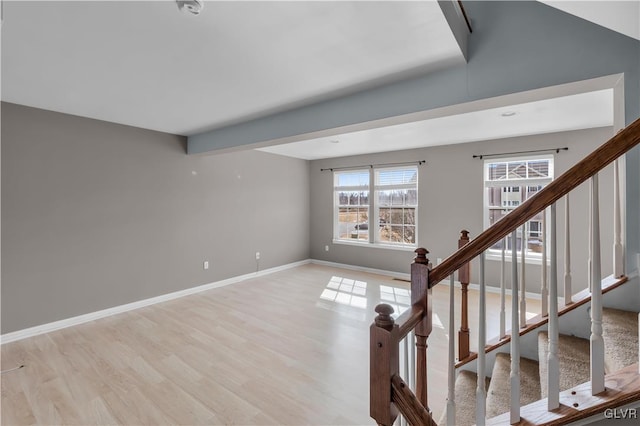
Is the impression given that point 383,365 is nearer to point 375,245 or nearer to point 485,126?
point 485,126

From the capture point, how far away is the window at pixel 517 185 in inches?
174

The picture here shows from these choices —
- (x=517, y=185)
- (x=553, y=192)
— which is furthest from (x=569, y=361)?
(x=517, y=185)

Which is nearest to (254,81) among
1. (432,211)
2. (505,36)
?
(505,36)

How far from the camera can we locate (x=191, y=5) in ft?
4.88

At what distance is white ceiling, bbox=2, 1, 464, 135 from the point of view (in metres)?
1.58

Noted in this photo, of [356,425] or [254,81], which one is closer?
[356,425]

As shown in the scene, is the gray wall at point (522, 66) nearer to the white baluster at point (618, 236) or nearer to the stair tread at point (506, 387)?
the white baluster at point (618, 236)

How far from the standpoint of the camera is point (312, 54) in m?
2.00

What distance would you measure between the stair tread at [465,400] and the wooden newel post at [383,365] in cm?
80

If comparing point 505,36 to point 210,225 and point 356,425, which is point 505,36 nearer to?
point 356,425

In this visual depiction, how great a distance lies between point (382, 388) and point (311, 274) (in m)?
4.81

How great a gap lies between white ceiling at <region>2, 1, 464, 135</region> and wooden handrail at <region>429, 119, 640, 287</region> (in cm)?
111

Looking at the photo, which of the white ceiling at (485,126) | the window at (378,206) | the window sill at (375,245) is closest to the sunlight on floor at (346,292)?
the window sill at (375,245)

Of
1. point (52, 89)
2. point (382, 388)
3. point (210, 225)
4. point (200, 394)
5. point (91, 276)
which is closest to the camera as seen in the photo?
point (382, 388)
